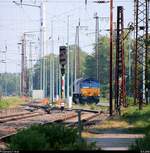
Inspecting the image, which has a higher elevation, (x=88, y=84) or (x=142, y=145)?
(x=88, y=84)

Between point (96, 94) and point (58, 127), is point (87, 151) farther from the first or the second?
point (96, 94)

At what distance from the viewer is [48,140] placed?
52.5 feet

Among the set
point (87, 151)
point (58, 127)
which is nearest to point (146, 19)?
point (58, 127)

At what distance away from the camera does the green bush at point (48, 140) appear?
1400 cm

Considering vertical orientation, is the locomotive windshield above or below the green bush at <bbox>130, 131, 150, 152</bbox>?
above

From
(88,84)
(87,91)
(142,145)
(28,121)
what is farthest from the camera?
(88,84)

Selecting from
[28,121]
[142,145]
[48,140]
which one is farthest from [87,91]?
[142,145]

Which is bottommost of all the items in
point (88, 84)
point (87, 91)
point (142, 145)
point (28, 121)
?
point (28, 121)

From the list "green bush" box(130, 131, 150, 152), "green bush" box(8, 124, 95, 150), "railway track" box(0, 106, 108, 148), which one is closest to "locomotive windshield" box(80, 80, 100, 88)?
"railway track" box(0, 106, 108, 148)

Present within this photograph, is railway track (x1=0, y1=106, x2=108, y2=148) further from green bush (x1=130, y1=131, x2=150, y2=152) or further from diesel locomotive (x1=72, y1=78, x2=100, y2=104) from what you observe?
diesel locomotive (x1=72, y1=78, x2=100, y2=104)

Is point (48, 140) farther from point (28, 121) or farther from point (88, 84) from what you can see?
point (88, 84)

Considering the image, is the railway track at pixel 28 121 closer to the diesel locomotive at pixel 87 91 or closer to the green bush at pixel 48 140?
the green bush at pixel 48 140

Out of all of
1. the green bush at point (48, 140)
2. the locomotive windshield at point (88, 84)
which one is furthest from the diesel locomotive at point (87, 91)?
the green bush at point (48, 140)

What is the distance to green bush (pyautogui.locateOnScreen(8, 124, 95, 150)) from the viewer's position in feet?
45.9
